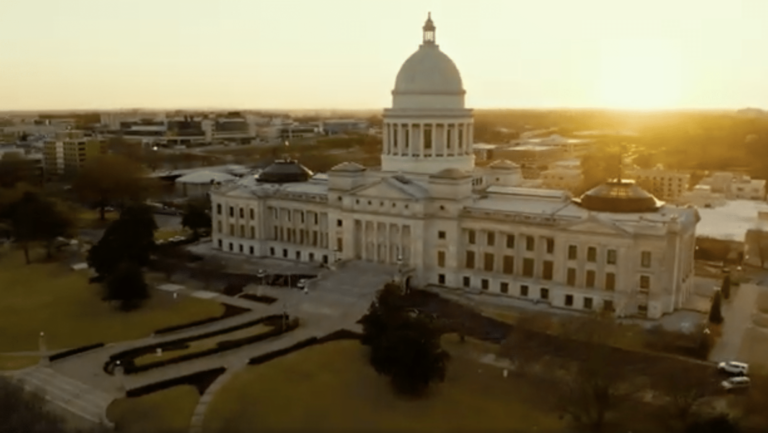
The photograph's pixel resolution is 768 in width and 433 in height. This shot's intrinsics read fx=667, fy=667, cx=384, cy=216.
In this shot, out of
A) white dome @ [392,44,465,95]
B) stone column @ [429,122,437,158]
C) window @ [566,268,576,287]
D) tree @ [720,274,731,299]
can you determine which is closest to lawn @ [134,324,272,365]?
window @ [566,268,576,287]

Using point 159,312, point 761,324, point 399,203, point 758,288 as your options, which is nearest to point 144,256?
point 159,312

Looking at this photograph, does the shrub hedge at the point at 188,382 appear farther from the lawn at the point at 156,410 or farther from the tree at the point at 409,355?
the tree at the point at 409,355

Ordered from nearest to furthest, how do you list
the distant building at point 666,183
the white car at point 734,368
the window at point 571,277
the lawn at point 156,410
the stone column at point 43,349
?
the lawn at point 156,410 < the white car at point 734,368 < the stone column at point 43,349 < the window at point 571,277 < the distant building at point 666,183

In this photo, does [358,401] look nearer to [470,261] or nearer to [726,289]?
[470,261]

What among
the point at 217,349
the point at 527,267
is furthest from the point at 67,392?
the point at 527,267

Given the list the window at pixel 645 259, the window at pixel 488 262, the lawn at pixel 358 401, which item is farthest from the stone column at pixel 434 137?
the lawn at pixel 358 401

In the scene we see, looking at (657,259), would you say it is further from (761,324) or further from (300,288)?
(300,288)
